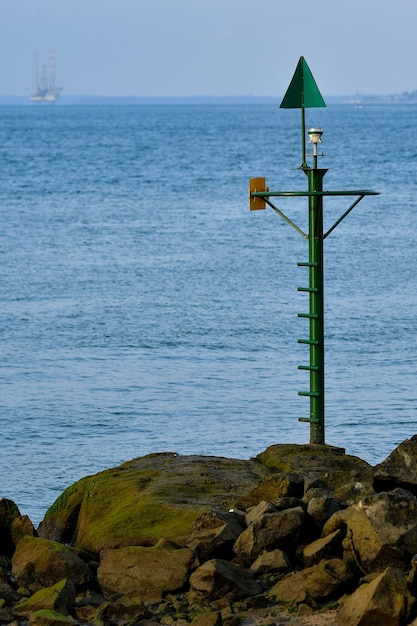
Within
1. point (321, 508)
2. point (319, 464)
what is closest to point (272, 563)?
point (321, 508)

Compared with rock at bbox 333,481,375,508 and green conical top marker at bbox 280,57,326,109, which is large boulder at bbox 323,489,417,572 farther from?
green conical top marker at bbox 280,57,326,109

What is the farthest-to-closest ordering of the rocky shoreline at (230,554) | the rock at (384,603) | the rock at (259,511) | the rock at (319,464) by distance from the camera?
1. the rock at (319,464)
2. the rock at (259,511)
3. the rocky shoreline at (230,554)
4. the rock at (384,603)

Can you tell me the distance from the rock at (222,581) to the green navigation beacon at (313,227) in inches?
145

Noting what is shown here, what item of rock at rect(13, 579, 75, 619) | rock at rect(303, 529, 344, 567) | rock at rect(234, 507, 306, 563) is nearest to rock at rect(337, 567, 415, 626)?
rock at rect(303, 529, 344, 567)

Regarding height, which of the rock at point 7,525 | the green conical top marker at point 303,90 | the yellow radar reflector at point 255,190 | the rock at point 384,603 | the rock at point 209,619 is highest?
the green conical top marker at point 303,90

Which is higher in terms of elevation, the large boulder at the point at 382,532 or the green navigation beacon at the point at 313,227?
the green navigation beacon at the point at 313,227

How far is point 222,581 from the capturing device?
948 centimetres

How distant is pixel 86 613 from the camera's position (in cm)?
959

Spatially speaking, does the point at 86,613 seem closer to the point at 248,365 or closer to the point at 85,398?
the point at 85,398

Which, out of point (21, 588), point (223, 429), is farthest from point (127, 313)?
point (21, 588)

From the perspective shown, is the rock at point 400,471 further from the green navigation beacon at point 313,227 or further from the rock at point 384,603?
the green navigation beacon at point 313,227

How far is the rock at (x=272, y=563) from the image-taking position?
381 inches

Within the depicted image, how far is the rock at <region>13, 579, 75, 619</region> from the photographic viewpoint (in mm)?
9500

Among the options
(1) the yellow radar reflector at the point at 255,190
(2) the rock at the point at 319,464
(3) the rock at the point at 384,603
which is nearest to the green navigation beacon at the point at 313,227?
(1) the yellow radar reflector at the point at 255,190
